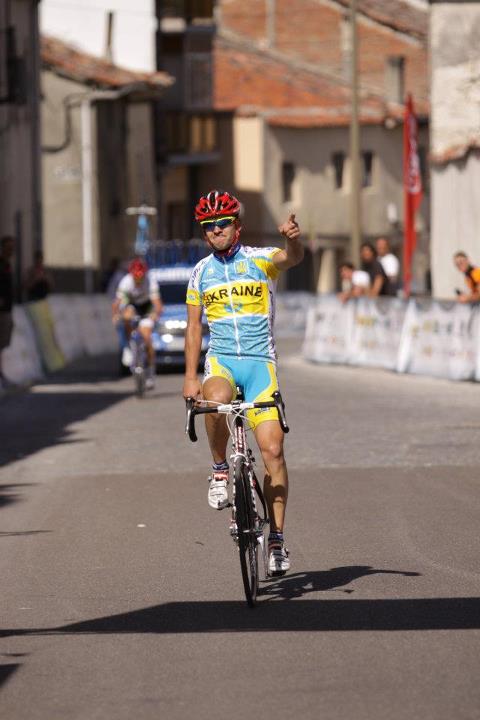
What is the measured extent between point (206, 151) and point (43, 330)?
37.5 metres

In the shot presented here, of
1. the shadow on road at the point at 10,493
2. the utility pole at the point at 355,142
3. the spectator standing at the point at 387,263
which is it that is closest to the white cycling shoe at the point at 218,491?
the shadow on road at the point at 10,493

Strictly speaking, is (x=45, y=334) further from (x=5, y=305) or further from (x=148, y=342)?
(x=148, y=342)

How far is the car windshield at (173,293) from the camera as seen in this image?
31.7m

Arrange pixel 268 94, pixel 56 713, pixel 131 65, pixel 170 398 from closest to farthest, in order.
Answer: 1. pixel 56 713
2. pixel 170 398
3. pixel 131 65
4. pixel 268 94

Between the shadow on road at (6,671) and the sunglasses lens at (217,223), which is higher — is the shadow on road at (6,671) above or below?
below

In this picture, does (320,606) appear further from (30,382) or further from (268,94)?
(268,94)

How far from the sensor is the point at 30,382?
2714 cm

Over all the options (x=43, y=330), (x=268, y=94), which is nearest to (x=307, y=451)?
(x=43, y=330)

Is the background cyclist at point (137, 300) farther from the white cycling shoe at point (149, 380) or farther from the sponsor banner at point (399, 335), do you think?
the sponsor banner at point (399, 335)

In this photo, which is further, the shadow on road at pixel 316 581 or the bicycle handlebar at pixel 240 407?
the shadow on road at pixel 316 581

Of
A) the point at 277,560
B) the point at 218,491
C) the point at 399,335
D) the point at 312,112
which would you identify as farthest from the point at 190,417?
the point at 312,112

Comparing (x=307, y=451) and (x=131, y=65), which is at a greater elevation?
(x=131, y=65)

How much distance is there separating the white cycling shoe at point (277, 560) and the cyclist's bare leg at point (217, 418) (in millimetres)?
508

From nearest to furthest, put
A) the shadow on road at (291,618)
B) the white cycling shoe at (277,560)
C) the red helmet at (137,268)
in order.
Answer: the shadow on road at (291,618), the white cycling shoe at (277,560), the red helmet at (137,268)
